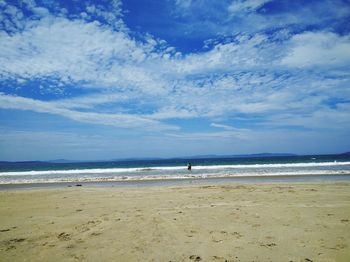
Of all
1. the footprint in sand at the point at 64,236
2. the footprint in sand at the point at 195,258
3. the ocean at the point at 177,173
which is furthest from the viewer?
the ocean at the point at 177,173

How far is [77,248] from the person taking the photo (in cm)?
553

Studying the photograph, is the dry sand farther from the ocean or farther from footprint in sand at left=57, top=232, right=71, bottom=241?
the ocean

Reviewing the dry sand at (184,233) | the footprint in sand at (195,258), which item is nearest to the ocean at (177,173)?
the dry sand at (184,233)

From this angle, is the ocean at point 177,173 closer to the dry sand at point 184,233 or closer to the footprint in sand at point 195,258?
the dry sand at point 184,233

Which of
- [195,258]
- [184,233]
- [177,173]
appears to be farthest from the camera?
[177,173]

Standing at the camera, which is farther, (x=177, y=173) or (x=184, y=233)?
(x=177, y=173)

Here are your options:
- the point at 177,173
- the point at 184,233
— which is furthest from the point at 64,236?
the point at 177,173

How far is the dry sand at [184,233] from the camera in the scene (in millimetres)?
5043

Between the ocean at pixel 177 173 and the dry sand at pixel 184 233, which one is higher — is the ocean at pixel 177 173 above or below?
below

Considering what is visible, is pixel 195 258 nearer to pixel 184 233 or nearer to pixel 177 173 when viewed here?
pixel 184 233

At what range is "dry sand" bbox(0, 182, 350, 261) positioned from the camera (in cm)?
504

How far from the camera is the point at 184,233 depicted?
631 centimetres

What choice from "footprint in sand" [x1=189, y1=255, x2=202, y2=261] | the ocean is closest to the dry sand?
"footprint in sand" [x1=189, y1=255, x2=202, y2=261]

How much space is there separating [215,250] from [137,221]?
3.03 metres
